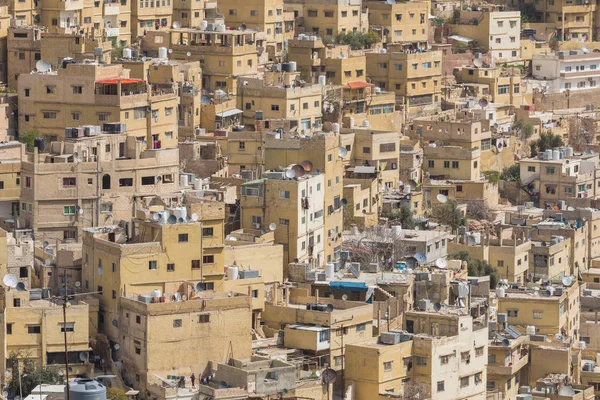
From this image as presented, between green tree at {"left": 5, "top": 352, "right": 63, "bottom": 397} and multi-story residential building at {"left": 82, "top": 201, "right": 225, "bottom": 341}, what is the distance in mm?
1872

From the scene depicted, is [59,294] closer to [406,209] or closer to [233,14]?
[406,209]

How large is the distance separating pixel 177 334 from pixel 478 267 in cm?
1268

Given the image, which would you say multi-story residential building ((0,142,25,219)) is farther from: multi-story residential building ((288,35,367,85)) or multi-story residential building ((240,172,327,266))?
multi-story residential building ((288,35,367,85))

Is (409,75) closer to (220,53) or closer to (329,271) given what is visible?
(220,53)

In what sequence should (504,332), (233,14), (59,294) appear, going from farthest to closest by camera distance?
(233,14)
(504,332)
(59,294)

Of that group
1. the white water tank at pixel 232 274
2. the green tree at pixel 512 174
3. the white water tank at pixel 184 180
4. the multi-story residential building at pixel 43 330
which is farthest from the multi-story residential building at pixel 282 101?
the multi-story residential building at pixel 43 330

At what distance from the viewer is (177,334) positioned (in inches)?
1887

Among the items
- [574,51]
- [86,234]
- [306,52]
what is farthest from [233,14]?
[86,234]

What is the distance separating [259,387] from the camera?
4712 centimetres

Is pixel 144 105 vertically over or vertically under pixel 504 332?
over

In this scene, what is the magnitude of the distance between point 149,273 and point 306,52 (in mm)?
22844

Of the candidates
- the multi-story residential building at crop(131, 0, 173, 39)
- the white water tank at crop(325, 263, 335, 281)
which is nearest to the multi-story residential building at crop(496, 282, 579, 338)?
the white water tank at crop(325, 263, 335, 281)

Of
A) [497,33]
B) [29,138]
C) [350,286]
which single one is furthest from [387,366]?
[497,33]

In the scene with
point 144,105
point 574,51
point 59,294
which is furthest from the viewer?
point 574,51
